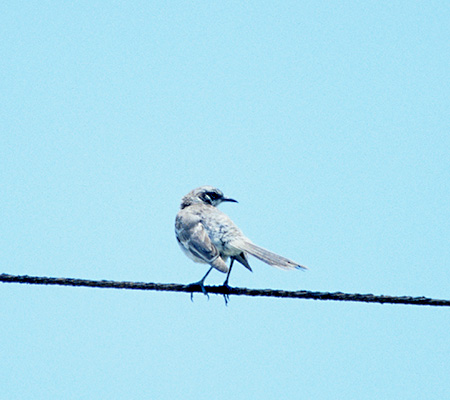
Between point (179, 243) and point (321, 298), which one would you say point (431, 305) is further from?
point (179, 243)

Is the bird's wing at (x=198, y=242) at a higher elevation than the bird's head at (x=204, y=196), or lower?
lower

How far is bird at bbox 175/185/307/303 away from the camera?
23.7 ft

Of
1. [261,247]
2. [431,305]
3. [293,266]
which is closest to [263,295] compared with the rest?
[431,305]

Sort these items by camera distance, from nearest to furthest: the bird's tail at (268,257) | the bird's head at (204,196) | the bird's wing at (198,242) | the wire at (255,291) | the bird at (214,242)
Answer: the wire at (255,291) < the bird's tail at (268,257) < the bird at (214,242) < the bird's wing at (198,242) < the bird's head at (204,196)

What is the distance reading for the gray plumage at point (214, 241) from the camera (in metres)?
7.29

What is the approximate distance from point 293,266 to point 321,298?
1977 millimetres

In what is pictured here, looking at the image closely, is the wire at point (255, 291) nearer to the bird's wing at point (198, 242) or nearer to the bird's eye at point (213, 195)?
the bird's wing at point (198, 242)

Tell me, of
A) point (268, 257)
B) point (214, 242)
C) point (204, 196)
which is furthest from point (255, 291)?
point (204, 196)

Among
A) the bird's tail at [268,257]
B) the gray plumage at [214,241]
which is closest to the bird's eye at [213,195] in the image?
the gray plumage at [214,241]

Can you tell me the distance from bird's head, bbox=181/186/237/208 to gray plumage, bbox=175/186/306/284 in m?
0.38

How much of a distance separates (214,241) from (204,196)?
1.85m

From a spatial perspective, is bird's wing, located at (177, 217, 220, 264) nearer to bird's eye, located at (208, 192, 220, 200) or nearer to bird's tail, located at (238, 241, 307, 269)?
bird's tail, located at (238, 241, 307, 269)

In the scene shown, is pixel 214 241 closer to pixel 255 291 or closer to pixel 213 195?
pixel 213 195

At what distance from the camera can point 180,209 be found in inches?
384
